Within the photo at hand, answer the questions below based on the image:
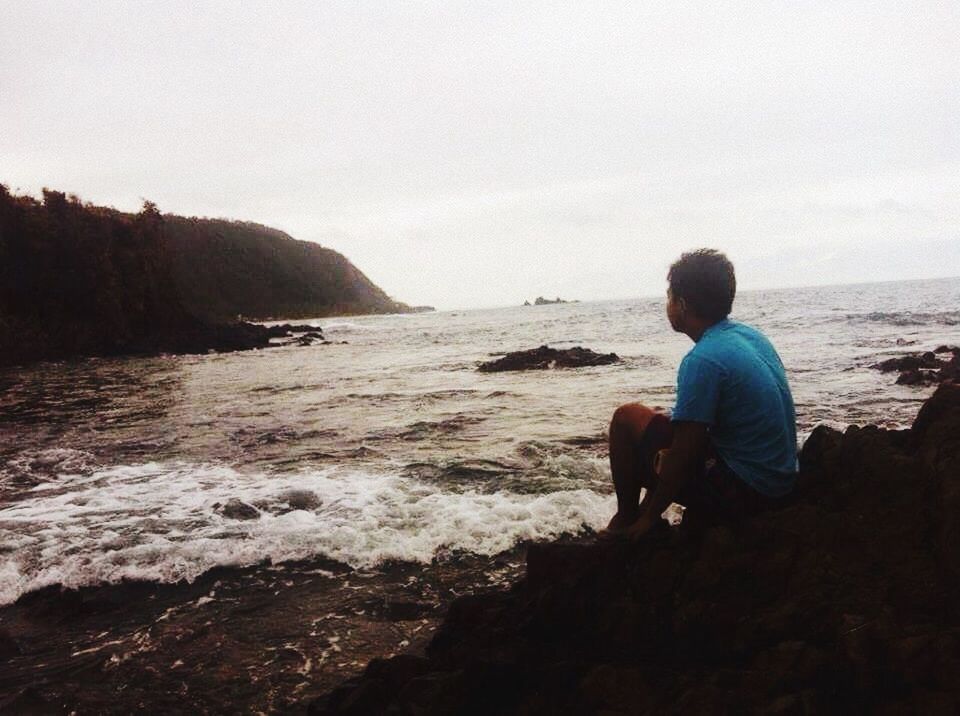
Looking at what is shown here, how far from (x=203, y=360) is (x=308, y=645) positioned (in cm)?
3163

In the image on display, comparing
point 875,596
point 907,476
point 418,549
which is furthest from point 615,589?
point 418,549

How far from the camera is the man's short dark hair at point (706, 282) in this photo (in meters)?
3.78

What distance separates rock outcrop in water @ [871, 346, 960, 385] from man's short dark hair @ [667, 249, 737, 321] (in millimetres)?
13145

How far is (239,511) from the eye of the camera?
7039mm

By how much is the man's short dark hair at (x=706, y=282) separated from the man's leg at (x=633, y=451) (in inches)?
28.8

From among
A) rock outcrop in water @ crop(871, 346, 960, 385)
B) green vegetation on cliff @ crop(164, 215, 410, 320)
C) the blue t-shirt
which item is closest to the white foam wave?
the blue t-shirt

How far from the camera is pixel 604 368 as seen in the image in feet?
69.4

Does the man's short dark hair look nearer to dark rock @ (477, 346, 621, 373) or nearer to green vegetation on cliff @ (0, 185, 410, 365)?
dark rock @ (477, 346, 621, 373)

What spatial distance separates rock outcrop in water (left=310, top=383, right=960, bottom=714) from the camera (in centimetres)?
237

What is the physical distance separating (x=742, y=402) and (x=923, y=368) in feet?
53.0

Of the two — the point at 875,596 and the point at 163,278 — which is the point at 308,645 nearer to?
the point at 875,596

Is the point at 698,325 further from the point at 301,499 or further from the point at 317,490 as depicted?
the point at 317,490

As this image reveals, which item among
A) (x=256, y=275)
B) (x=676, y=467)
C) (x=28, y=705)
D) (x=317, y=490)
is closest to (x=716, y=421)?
(x=676, y=467)

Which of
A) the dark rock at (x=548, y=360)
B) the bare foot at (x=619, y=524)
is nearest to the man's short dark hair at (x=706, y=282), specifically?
the bare foot at (x=619, y=524)
